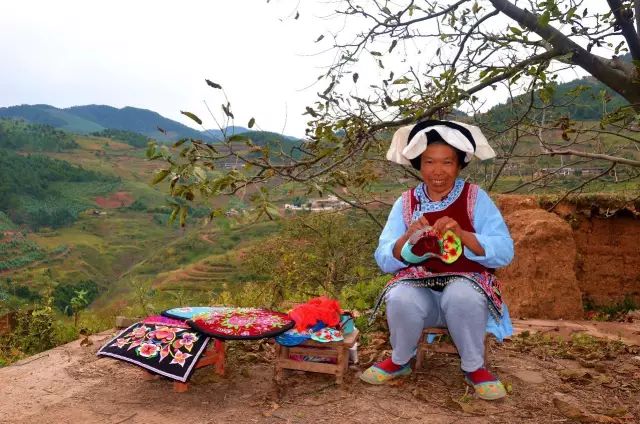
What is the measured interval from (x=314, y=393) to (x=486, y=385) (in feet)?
3.83

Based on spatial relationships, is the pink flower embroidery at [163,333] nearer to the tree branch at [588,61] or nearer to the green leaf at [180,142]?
the green leaf at [180,142]

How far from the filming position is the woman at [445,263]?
3580 mm

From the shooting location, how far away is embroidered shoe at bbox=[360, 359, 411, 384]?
3.86m

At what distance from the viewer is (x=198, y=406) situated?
3.60 meters

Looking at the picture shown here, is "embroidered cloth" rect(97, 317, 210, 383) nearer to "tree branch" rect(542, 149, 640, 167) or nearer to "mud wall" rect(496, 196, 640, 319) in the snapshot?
"tree branch" rect(542, 149, 640, 167)

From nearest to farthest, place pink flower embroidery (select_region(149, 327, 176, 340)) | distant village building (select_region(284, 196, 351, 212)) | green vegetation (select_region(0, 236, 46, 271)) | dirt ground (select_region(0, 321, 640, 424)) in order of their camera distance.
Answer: dirt ground (select_region(0, 321, 640, 424)) < pink flower embroidery (select_region(149, 327, 176, 340)) < distant village building (select_region(284, 196, 351, 212)) < green vegetation (select_region(0, 236, 46, 271))

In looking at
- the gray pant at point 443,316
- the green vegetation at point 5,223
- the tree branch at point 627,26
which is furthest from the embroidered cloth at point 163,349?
the green vegetation at point 5,223

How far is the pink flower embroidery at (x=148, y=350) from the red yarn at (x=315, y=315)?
38.1 inches

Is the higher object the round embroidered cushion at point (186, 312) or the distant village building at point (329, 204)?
the distant village building at point (329, 204)

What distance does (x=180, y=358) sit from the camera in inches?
143

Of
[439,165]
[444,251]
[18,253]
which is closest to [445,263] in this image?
[444,251]

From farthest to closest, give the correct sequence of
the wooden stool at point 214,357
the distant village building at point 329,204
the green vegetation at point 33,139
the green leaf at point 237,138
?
the green vegetation at point 33,139 → the distant village building at point 329,204 → the wooden stool at point 214,357 → the green leaf at point 237,138

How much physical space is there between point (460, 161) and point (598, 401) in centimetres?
191

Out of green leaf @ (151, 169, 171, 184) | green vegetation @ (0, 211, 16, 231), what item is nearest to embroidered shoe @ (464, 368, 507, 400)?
green leaf @ (151, 169, 171, 184)
